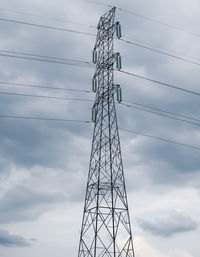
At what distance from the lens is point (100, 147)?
43781 millimetres

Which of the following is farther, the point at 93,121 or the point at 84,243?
the point at 93,121

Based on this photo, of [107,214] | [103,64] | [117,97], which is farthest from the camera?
[103,64]

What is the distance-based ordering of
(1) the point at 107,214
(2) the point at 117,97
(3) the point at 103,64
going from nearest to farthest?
(1) the point at 107,214 → (2) the point at 117,97 → (3) the point at 103,64

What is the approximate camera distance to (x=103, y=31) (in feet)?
157

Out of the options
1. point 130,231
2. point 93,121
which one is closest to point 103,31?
point 93,121

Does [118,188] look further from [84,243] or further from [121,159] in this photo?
[84,243]

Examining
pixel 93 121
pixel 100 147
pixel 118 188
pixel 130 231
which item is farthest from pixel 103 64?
pixel 130 231

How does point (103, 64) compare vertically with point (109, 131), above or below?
above

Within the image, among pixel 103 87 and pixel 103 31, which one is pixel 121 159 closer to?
pixel 103 87

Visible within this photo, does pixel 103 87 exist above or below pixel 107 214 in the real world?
above

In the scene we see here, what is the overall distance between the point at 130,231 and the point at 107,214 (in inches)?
116

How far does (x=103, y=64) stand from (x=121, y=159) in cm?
1122

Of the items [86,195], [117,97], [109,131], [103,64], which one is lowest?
[86,195]

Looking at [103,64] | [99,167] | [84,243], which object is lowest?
[84,243]
